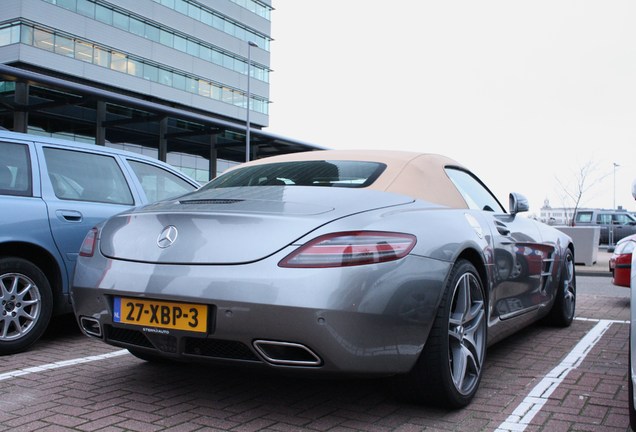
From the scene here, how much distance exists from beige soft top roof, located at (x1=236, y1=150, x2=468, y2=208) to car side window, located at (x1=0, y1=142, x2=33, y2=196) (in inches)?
72.6

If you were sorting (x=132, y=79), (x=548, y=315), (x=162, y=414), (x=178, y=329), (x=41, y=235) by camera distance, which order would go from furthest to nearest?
(x=132, y=79) < (x=548, y=315) < (x=41, y=235) < (x=162, y=414) < (x=178, y=329)

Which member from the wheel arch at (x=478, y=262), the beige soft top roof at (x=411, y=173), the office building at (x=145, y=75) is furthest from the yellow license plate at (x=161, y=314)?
the office building at (x=145, y=75)

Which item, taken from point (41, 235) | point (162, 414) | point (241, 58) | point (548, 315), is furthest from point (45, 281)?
point (241, 58)

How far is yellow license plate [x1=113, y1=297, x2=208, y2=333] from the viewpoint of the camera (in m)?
2.72

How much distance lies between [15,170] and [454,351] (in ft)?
10.8

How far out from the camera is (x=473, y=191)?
419 cm

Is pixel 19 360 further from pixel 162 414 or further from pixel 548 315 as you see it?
pixel 548 315

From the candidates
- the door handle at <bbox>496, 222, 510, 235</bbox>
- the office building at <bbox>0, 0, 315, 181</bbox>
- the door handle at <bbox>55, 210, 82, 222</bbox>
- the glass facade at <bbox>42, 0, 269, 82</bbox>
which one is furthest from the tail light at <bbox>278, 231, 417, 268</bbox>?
the glass facade at <bbox>42, 0, 269, 82</bbox>

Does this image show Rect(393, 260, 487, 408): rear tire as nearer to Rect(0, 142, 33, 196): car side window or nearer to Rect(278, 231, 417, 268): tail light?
Rect(278, 231, 417, 268): tail light

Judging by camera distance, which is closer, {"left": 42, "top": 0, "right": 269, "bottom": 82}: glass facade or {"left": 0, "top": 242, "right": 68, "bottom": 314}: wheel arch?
{"left": 0, "top": 242, "right": 68, "bottom": 314}: wheel arch

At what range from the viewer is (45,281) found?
4.45 metres

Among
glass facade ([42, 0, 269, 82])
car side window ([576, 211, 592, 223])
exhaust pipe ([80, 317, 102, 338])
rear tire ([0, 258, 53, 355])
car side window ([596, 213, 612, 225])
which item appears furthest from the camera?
glass facade ([42, 0, 269, 82])

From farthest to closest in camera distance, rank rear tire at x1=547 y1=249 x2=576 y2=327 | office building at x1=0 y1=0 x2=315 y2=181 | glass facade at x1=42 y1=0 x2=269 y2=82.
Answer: glass facade at x1=42 y1=0 x2=269 y2=82, office building at x1=0 y1=0 x2=315 y2=181, rear tire at x1=547 y1=249 x2=576 y2=327

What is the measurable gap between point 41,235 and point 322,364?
271 centimetres
